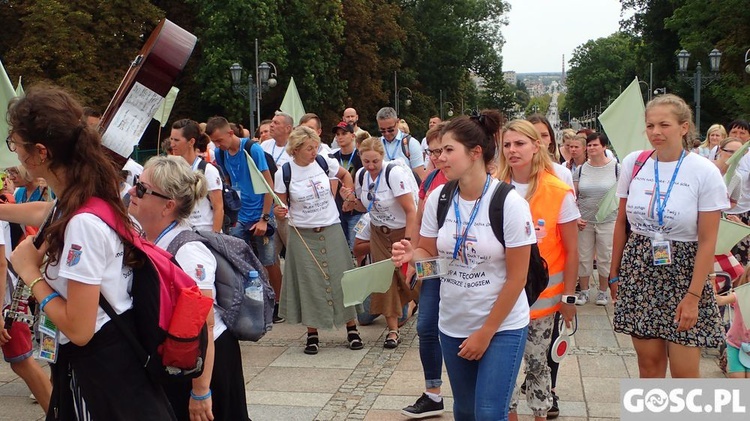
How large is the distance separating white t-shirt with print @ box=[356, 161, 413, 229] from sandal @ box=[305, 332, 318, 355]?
115cm

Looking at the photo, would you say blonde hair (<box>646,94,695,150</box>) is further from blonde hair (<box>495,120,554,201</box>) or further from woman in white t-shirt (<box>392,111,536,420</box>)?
woman in white t-shirt (<box>392,111,536,420</box>)

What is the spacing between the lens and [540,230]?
4.62 meters

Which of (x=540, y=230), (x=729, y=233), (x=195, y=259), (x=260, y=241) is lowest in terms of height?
(x=260, y=241)

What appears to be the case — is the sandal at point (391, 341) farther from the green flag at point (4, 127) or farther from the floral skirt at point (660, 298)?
the green flag at point (4, 127)

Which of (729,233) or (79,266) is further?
(729,233)

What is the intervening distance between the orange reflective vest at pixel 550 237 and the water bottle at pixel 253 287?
5.34 feet

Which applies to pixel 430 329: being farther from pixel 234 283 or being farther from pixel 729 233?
pixel 729 233

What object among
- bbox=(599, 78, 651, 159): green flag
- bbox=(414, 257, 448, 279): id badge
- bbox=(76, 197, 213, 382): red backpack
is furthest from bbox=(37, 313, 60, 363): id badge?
bbox=(599, 78, 651, 159): green flag

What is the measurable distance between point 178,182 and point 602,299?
7.01 metres

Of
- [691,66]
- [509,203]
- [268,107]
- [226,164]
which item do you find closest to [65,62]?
[268,107]

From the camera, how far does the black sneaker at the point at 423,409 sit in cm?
546

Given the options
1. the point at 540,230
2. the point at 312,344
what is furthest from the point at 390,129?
the point at 540,230

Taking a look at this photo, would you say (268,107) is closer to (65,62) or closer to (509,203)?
(65,62)

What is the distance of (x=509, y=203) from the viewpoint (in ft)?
12.1
